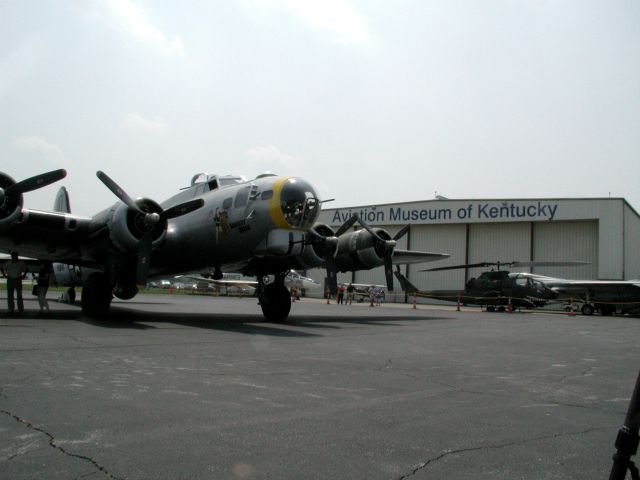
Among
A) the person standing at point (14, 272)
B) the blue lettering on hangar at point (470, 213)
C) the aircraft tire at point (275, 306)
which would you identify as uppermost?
the blue lettering on hangar at point (470, 213)

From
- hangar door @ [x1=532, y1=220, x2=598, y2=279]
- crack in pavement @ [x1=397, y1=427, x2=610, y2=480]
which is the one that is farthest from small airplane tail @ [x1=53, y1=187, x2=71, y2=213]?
hangar door @ [x1=532, y1=220, x2=598, y2=279]

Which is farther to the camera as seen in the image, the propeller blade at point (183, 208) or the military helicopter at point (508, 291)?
the military helicopter at point (508, 291)

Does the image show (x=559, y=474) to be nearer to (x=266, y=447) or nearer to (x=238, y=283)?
(x=266, y=447)

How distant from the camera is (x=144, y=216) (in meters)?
14.2

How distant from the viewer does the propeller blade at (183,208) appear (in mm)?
14312

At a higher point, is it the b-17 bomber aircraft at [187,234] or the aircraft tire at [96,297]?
the b-17 bomber aircraft at [187,234]

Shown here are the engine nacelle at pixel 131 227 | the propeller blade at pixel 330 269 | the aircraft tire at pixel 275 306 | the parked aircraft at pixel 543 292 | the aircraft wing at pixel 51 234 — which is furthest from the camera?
the parked aircraft at pixel 543 292

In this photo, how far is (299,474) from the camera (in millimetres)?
3613

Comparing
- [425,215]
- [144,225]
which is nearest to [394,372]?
[144,225]

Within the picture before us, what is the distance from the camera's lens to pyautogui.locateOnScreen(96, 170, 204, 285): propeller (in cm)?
1401

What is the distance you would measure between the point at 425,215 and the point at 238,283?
17.4 meters

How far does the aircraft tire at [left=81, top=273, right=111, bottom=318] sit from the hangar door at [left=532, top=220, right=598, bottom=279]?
34971mm

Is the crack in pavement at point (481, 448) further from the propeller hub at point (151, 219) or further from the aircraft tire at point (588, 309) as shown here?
the aircraft tire at point (588, 309)

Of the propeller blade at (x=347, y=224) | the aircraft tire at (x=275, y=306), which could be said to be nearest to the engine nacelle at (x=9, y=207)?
the aircraft tire at (x=275, y=306)
